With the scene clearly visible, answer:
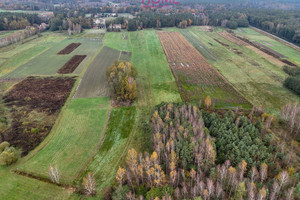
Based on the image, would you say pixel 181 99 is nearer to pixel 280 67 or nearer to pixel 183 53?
pixel 183 53

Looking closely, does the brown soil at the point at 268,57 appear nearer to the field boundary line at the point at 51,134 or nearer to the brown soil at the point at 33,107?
the field boundary line at the point at 51,134

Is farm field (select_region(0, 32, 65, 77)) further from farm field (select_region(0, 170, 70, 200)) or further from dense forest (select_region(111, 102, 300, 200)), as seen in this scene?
dense forest (select_region(111, 102, 300, 200))

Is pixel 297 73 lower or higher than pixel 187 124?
higher

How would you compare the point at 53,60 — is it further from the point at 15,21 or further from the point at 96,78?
the point at 15,21

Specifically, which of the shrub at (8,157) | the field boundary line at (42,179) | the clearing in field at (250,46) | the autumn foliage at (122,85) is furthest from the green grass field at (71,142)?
the clearing in field at (250,46)

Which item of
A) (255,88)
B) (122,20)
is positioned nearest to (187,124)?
(255,88)

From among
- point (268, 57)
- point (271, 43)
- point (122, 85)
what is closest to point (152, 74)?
point (122, 85)
